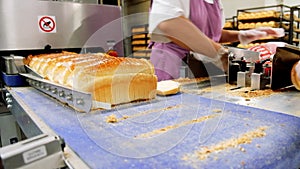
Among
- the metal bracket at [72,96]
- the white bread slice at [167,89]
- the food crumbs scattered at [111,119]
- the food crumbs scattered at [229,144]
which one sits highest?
the metal bracket at [72,96]

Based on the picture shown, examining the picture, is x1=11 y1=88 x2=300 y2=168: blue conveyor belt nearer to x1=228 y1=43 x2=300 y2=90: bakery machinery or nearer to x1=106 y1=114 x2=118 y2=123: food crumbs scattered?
x1=106 y1=114 x2=118 y2=123: food crumbs scattered

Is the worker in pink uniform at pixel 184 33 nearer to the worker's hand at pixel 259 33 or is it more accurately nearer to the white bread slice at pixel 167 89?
the worker's hand at pixel 259 33

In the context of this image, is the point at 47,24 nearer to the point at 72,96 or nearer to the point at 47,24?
the point at 47,24

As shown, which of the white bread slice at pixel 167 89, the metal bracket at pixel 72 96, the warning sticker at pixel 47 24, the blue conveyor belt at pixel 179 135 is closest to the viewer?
the blue conveyor belt at pixel 179 135

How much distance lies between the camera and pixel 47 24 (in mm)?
1341

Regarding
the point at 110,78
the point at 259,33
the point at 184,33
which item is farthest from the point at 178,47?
the point at 110,78

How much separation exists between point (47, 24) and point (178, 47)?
2.60 ft

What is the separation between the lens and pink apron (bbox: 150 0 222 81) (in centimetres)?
145

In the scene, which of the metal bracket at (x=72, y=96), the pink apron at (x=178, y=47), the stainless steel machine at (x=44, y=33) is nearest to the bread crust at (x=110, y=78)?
the metal bracket at (x=72, y=96)

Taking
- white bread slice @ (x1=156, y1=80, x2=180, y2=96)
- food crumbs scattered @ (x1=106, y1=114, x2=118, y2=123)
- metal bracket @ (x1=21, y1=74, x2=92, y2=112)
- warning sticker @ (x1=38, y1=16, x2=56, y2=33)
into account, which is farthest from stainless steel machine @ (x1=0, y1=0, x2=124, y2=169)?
white bread slice @ (x1=156, y1=80, x2=180, y2=96)

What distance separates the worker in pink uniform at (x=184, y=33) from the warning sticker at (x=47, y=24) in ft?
1.91

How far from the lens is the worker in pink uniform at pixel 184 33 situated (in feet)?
4.36

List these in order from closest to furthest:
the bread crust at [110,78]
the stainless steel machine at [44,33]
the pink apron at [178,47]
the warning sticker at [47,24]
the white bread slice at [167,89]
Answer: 1. the bread crust at [110,78]
2. the white bread slice at [167,89]
3. the stainless steel machine at [44,33]
4. the warning sticker at [47,24]
5. the pink apron at [178,47]

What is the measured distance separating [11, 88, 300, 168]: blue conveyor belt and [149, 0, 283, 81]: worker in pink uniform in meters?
0.57
